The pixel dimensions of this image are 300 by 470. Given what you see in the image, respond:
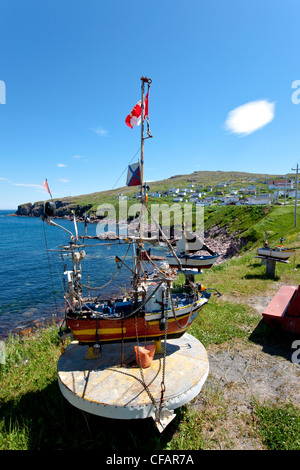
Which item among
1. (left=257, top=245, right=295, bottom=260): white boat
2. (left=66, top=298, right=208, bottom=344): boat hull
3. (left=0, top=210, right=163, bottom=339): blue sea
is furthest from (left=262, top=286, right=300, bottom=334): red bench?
(left=257, top=245, right=295, bottom=260): white boat

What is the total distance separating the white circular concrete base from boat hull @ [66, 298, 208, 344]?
0.71 meters

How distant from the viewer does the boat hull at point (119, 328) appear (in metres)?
8.06

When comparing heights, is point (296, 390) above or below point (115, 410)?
below

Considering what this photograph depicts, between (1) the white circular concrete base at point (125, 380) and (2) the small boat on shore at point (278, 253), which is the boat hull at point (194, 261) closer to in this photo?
(2) the small boat on shore at point (278, 253)

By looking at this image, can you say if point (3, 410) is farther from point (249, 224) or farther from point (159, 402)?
point (249, 224)

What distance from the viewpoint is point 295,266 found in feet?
79.0

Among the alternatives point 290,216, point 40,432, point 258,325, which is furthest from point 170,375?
point 290,216

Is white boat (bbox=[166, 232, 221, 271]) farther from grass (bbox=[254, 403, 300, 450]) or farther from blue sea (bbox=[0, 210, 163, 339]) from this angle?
grass (bbox=[254, 403, 300, 450])

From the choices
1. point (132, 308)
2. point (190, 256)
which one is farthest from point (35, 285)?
point (132, 308)

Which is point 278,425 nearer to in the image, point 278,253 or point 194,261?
point 194,261

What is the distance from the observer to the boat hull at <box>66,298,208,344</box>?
8.06m

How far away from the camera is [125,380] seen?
7.27 meters
